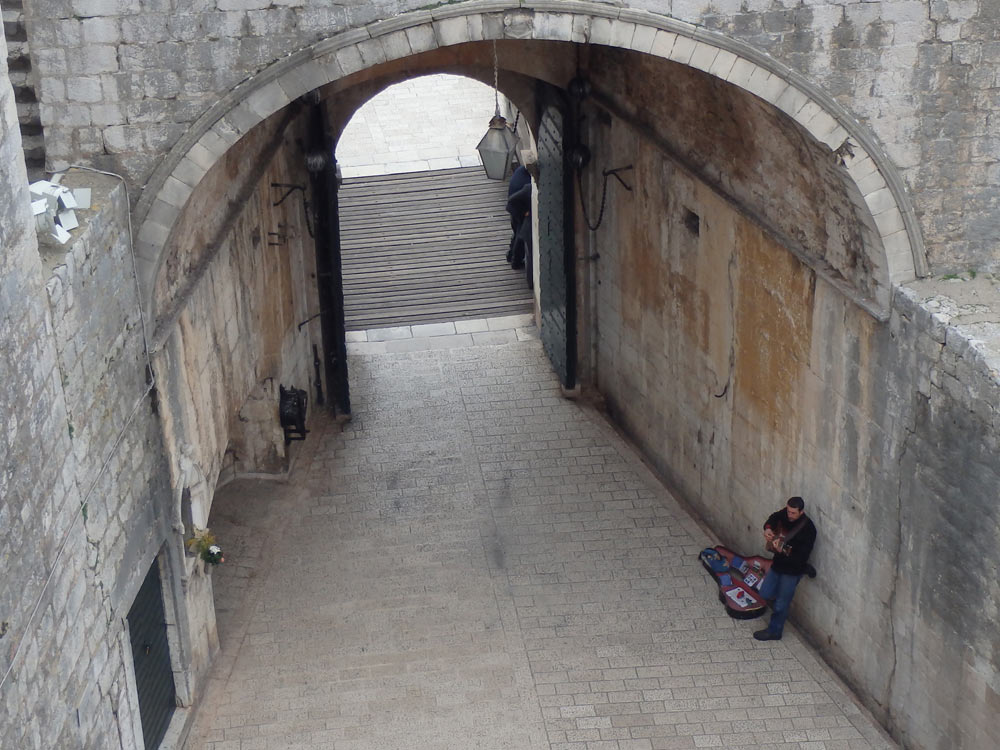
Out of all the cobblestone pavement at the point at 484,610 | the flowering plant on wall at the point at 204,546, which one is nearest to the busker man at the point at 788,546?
the cobblestone pavement at the point at 484,610

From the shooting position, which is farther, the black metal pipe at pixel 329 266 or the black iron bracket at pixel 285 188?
the black metal pipe at pixel 329 266

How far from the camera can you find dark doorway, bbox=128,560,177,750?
28.5 feet

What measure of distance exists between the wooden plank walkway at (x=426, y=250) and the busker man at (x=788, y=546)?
676 centimetres

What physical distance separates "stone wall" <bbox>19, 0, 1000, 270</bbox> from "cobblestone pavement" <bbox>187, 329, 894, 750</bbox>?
3321 millimetres

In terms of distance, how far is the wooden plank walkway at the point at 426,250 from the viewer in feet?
54.6

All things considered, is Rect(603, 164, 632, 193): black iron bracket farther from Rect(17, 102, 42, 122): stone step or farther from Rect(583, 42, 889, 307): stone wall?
Rect(17, 102, 42, 122): stone step

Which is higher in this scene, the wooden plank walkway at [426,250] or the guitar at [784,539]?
the wooden plank walkway at [426,250]

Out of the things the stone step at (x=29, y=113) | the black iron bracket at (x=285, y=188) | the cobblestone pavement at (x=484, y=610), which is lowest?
the cobblestone pavement at (x=484, y=610)

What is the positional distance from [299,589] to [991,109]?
20.0 feet

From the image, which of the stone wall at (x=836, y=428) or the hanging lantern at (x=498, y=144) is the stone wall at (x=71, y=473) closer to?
the hanging lantern at (x=498, y=144)

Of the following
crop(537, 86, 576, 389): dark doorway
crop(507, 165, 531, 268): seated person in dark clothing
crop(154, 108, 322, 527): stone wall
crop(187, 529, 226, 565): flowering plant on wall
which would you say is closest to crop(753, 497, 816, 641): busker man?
crop(187, 529, 226, 565): flowering plant on wall

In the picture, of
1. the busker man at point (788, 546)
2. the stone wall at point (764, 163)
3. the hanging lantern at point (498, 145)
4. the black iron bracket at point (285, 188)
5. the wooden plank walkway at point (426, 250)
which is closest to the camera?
the stone wall at point (764, 163)

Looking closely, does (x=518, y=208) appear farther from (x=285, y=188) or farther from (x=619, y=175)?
(x=285, y=188)

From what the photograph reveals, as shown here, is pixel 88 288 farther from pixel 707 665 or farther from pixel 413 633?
pixel 707 665
